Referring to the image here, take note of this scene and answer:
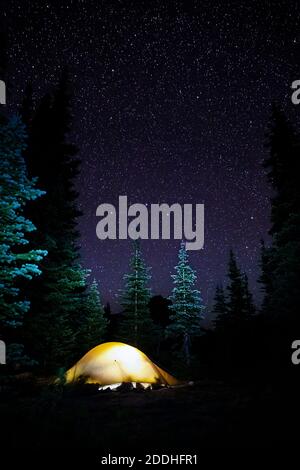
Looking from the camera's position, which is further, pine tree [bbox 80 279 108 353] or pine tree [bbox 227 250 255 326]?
pine tree [bbox 227 250 255 326]

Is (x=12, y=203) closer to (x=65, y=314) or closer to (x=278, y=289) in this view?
(x=65, y=314)

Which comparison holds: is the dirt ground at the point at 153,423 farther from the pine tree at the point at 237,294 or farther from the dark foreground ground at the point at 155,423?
the pine tree at the point at 237,294

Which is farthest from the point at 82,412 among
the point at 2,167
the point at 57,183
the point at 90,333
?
the point at 90,333

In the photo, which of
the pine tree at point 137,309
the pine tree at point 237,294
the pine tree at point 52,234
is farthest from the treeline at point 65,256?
the pine tree at point 237,294

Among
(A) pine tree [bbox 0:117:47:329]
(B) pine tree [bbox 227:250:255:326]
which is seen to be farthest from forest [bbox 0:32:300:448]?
(B) pine tree [bbox 227:250:255:326]

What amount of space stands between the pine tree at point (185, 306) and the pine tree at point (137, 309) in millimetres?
3125

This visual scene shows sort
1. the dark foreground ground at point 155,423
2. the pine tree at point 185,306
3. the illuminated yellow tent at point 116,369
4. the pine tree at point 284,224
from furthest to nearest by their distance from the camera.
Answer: the pine tree at point 185,306, the pine tree at point 284,224, the illuminated yellow tent at point 116,369, the dark foreground ground at point 155,423

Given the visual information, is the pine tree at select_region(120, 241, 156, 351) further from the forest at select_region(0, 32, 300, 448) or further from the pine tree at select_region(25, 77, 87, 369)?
the pine tree at select_region(25, 77, 87, 369)

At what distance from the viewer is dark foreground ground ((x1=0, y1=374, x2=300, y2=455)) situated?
579cm

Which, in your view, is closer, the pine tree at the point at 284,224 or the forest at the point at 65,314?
the forest at the point at 65,314

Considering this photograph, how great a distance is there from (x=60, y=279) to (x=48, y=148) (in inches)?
269

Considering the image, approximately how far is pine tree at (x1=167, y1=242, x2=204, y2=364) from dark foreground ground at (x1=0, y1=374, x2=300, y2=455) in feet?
62.7

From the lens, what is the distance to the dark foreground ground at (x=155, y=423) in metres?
5.79

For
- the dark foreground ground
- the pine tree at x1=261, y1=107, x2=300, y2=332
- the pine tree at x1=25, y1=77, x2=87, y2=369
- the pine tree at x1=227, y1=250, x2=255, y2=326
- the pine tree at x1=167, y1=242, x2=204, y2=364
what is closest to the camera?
the dark foreground ground
